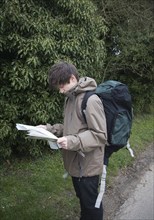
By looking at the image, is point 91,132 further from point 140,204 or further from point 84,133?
point 140,204

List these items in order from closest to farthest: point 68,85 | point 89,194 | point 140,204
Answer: point 68,85
point 89,194
point 140,204

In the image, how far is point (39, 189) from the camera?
4.87 meters

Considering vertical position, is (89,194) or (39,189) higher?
(89,194)

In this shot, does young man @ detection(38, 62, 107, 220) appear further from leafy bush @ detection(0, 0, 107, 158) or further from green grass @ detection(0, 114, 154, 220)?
leafy bush @ detection(0, 0, 107, 158)

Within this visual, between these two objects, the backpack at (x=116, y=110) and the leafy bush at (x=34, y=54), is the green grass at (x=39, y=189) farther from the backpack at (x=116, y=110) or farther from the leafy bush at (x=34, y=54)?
the backpack at (x=116, y=110)

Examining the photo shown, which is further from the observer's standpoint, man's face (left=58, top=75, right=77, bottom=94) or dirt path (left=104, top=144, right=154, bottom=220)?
dirt path (left=104, top=144, right=154, bottom=220)

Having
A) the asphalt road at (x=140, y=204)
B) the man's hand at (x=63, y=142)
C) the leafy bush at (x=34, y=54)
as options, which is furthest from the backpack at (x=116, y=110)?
the leafy bush at (x=34, y=54)

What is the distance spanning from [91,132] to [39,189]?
223 centimetres

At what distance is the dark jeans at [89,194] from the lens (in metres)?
3.19

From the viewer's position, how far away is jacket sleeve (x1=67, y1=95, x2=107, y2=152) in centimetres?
288

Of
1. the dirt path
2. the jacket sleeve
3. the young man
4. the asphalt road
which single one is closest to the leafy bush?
the dirt path

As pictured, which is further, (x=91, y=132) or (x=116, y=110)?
(x=116, y=110)

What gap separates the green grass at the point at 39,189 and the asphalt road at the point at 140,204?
19.3 inches

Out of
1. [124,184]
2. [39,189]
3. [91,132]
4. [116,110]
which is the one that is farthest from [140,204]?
[91,132]
